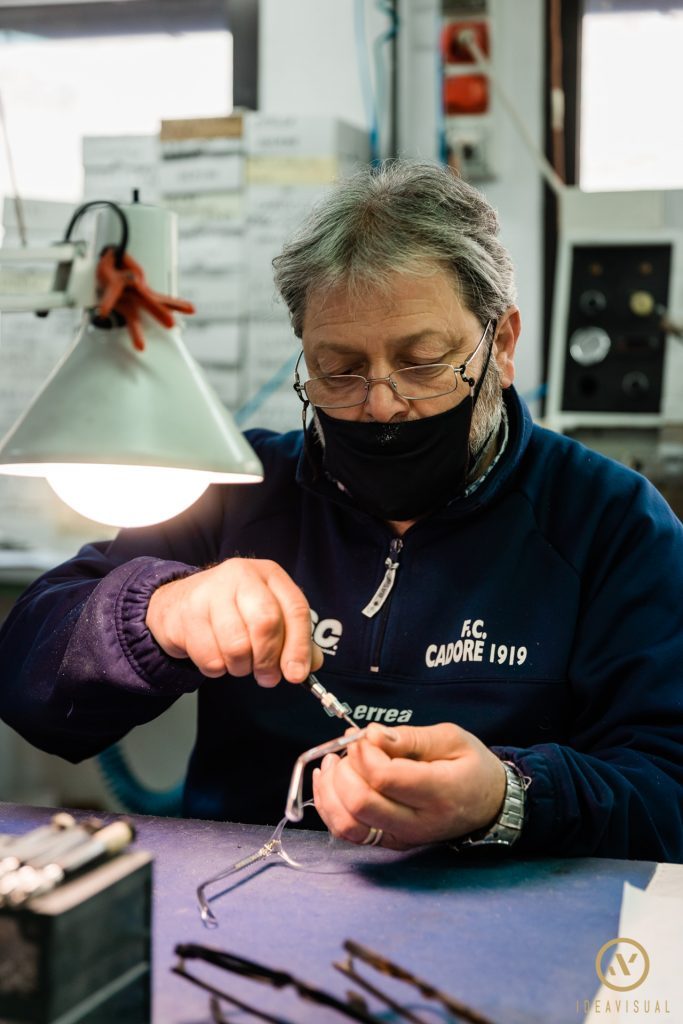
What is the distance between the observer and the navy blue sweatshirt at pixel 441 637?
114cm

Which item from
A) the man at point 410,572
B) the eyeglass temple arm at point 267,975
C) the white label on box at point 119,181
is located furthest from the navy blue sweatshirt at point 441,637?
the white label on box at point 119,181

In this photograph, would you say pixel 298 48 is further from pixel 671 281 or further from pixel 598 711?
pixel 598 711

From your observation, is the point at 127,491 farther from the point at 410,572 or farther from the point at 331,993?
the point at 410,572

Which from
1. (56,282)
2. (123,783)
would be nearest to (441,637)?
(56,282)

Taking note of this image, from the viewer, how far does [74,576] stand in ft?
4.58

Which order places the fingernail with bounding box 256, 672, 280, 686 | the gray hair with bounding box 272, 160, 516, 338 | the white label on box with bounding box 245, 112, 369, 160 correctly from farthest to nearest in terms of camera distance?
the white label on box with bounding box 245, 112, 369, 160 < the gray hair with bounding box 272, 160, 516, 338 < the fingernail with bounding box 256, 672, 280, 686

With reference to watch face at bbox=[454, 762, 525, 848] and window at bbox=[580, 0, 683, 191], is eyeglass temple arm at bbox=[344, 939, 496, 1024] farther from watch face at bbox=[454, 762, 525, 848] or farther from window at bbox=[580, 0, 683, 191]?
window at bbox=[580, 0, 683, 191]

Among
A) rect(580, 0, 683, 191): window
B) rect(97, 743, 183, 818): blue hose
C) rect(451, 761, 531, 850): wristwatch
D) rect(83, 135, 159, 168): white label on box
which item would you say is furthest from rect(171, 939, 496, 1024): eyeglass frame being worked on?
rect(83, 135, 159, 168): white label on box

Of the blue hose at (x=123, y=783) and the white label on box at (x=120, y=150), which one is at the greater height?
the white label on box at (x=120, y=150)

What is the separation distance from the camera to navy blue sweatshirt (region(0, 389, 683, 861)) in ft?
3.76

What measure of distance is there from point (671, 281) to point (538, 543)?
1.25m

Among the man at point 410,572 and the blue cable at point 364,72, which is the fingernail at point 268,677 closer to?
the man at point 410,572

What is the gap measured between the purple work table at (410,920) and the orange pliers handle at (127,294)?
442mm

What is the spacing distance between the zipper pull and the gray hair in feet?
0.98
